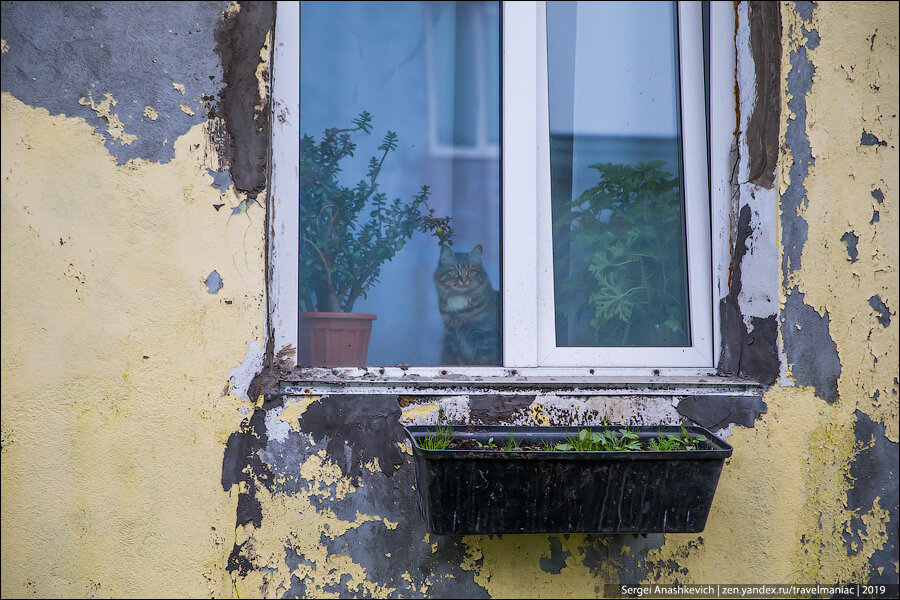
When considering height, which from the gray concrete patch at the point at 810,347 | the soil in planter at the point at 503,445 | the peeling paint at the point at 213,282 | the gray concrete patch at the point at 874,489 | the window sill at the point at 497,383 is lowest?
the gray concrete patch at the point at 874,489

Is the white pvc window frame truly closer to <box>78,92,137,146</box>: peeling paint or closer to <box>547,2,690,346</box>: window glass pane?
<box>547,2,690,346</box>: window glass pane

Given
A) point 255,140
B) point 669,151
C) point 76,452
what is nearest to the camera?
point 76,452

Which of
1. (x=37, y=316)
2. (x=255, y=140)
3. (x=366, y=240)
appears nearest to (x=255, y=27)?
(x=255, y=140)

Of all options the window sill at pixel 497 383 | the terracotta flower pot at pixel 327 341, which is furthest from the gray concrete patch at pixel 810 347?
the terracotta flower pot at pixel 327 341

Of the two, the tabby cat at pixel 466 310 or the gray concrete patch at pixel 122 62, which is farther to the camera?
the tabby cat at pixel 466 310

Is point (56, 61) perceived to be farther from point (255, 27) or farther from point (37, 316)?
point (37, 316)

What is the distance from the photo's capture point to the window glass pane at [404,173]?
1.59 metres

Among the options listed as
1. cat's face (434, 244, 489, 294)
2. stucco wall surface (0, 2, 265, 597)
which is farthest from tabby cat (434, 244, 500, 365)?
stucco wall surface (0, 2, 265, 597)

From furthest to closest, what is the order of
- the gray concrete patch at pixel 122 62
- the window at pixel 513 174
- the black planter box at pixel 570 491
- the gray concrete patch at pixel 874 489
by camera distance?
the window at pixel 513 174
the gray concrete patch at pixel 874 489
the gray concrete patch at pixel 122 62
the black planter box at pixel 570 491

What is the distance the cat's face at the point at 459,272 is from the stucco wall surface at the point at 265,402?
33cm

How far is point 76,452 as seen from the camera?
1328mm

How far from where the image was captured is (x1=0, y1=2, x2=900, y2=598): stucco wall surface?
1334 millimetres

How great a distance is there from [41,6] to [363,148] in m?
0.81

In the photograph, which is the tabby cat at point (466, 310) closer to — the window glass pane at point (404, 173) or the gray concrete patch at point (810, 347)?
the window glass pane at point (404, 173)
